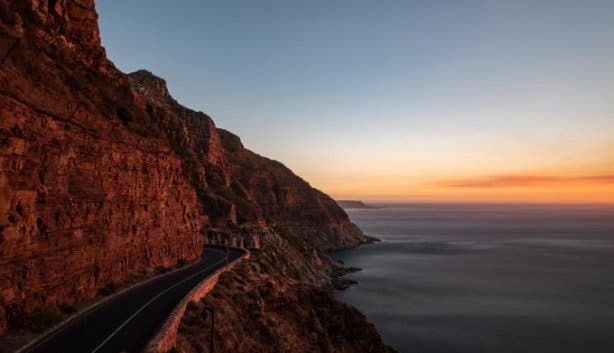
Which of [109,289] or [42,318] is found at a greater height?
[42,318]

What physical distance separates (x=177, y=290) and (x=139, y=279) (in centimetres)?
409

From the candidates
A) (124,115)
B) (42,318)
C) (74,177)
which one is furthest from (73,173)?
(124,115)

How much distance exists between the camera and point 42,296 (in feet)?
66.2

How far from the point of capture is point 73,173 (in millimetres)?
24016

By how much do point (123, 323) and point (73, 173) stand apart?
27.6ft

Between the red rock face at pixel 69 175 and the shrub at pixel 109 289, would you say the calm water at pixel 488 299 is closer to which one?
the red rock face at pixel 69 175

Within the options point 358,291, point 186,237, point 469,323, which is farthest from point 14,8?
point 358,291

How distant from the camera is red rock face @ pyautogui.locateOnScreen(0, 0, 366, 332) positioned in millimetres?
18594

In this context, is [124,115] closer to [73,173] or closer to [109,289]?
[73,173]

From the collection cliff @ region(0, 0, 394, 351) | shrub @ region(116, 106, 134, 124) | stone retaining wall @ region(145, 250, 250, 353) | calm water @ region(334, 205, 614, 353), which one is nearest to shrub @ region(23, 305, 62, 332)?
cliff @ region(0, 0, 394, 351)

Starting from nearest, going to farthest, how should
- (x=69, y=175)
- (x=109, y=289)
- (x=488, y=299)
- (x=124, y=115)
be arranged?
(x=69, y=175) < (x=109, y=289) < (x=124, y=115) < (x=488, y=299)

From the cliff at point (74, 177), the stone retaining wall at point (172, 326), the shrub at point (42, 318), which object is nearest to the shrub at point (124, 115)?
the cliff at point (74, 177)

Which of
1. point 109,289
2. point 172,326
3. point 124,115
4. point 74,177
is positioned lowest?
point 172,326

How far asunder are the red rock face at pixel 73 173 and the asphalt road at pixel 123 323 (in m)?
1.64
